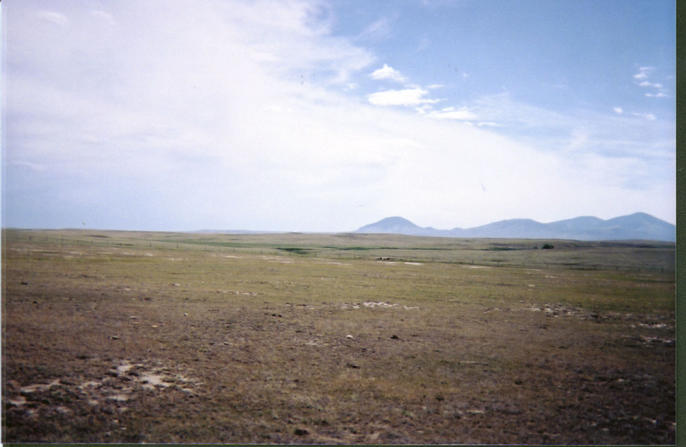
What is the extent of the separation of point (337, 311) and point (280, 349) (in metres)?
2.55

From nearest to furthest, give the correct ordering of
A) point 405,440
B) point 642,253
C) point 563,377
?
point 405,440 → point 563,377 → point 642,253

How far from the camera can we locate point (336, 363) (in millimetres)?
5441

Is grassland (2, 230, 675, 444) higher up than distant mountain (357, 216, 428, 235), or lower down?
lower down

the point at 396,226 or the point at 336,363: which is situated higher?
the point at 396,226

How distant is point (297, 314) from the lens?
7.89 metres

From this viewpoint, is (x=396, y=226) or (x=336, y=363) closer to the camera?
(x=336, y=363)

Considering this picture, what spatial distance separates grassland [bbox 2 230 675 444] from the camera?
408 centimetres

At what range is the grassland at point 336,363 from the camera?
4.08m

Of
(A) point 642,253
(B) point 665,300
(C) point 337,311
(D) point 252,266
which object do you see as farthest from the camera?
(D) point 252,266

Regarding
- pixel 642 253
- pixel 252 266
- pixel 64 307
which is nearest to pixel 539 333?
pixel 642 253

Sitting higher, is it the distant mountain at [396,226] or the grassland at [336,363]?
the distant mountain at [396,226]

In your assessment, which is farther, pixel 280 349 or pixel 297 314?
pixel 297 314

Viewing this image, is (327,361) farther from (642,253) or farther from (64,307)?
(642,253)

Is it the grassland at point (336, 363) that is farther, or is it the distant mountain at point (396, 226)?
the distant mountain at point (396, 226)
